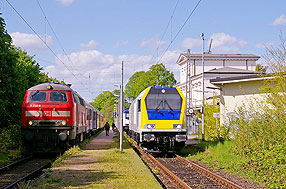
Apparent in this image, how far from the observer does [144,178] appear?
1193 centimetres

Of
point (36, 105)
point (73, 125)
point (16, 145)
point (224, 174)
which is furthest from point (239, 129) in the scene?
point (16, 145)

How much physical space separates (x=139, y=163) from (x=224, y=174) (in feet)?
12.5

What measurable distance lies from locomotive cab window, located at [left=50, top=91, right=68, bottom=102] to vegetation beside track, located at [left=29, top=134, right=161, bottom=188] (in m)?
3.13

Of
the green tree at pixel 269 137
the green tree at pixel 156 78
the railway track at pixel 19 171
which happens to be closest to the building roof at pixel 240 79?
the green tree at pixel 269 137

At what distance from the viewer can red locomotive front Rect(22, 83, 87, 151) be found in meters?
18.2

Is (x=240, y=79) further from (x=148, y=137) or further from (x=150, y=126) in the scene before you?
(x=148, y=137)

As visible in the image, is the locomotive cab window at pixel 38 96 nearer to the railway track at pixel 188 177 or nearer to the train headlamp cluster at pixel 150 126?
the train headlamp cluster at pixel 150 126

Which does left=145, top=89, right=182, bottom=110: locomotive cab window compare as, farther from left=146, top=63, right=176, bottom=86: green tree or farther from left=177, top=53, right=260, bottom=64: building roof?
left=177, top=53, right=260, bottom=64: building roof

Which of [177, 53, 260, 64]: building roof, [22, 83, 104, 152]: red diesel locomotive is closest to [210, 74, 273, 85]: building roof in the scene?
[22, 83, 104, 152]: red diesel locomotive

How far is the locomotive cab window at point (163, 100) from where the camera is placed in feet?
65.2

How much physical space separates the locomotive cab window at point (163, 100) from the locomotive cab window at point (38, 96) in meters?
5.13

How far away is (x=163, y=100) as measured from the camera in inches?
789

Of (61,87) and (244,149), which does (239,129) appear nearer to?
(244,149)

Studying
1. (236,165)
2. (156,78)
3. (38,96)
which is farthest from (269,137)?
(156,78)
